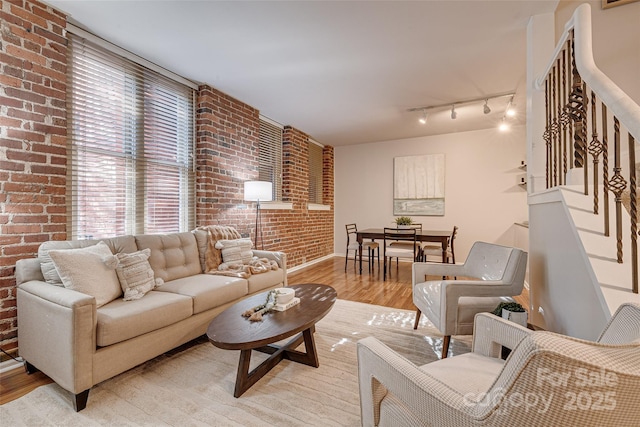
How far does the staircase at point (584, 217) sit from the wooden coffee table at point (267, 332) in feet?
4.60

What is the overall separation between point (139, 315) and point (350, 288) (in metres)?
2.70

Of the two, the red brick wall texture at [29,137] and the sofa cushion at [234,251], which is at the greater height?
the red brick wall texture at [29,137]

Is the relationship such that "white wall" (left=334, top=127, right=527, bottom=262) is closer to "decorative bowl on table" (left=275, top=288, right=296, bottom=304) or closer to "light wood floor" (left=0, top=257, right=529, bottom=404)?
"light wood floor" (left=0, top=257, right=529, bottom=404)

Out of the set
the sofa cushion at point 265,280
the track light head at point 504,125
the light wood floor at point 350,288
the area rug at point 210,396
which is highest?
the track light head at point 504,125

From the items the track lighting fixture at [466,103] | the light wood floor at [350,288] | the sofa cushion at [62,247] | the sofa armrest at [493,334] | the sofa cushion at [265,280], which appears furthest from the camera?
the track lighting fixture at [466,103]

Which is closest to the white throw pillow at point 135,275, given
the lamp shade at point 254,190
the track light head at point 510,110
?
the lamp shade at point 254,190

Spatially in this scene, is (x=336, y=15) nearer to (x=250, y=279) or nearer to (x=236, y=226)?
(x=250, y=279)

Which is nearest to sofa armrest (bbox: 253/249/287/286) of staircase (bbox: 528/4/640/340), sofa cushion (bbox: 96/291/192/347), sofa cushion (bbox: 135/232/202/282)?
sofa cushion (bbox: 135/232/202/282)

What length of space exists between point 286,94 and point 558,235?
3.24m

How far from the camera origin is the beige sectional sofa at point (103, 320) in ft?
5.03

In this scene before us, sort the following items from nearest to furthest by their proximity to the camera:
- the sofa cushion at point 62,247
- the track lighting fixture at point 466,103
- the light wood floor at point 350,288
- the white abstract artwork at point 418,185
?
1. the light wood floor at point 350,288
2. the sofa cushion at point 62,247
3. the track lighting fixture at point 466,103
4. the white abstract artwork at point 418,185

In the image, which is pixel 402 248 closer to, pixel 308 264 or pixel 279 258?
pixel 308 264

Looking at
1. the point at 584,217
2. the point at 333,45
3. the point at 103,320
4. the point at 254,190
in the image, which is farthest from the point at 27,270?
the point at 584,217

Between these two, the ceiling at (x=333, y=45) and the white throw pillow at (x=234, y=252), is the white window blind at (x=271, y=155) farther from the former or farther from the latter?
the white throw pillow at (x=234, y=252)
